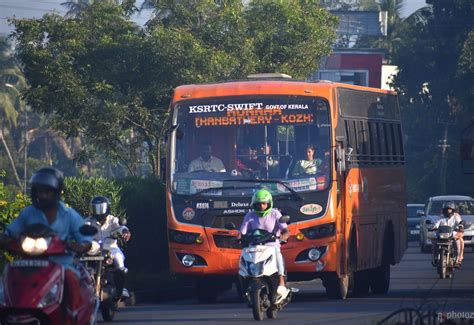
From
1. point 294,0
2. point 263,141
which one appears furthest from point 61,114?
point 263,141

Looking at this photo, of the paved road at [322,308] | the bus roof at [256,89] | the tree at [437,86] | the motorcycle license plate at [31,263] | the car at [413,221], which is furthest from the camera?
the tree at [437,86]

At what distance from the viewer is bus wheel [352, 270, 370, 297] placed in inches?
881

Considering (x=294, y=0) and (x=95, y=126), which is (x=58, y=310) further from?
(x=294, y=0)

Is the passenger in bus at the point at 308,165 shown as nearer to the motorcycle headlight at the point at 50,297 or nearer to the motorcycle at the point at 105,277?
the motorcycle at the point at 105,277

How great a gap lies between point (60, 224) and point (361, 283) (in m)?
13.8

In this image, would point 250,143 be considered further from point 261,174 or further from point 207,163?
point 207,163

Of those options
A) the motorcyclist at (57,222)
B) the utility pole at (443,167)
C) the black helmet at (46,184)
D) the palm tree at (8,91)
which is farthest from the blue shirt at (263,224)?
the palm tree at (8,91)

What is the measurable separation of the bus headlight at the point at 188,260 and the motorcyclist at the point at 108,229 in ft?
8.45

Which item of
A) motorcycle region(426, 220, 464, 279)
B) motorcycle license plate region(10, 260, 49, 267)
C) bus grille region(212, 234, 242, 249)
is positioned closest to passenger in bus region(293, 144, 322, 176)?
bus grille region(212, 234, 242, 249)

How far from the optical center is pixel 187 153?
62.1 ft

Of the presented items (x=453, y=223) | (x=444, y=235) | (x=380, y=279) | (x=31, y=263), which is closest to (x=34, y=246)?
(x=31, y=263)

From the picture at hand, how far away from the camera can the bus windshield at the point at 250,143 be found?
1866 cm

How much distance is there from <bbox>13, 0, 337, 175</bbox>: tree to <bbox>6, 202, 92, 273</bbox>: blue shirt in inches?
862

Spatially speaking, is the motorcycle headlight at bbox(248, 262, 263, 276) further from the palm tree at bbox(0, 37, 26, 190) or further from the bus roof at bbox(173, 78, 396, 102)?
the palm tree at bbox(0, 37, 26, 190)
